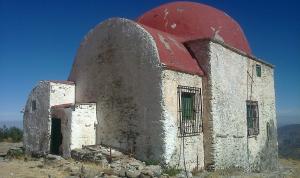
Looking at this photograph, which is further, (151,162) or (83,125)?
(83,125)

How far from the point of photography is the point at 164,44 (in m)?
A: 12.9

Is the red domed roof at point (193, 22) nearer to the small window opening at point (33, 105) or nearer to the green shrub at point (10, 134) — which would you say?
the small window opening at point (33, 105)

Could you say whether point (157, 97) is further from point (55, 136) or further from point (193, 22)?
point (193, 22)

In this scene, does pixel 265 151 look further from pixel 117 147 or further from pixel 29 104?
pixel 29 104

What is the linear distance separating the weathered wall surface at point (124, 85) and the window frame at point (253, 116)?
19.7 feet

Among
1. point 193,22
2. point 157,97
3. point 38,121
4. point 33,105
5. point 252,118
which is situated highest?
Result: point 193,22

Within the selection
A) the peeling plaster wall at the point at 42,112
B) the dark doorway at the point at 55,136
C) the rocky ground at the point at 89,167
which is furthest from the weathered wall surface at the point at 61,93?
the rocky ground at the point at 89,167

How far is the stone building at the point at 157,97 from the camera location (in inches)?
474

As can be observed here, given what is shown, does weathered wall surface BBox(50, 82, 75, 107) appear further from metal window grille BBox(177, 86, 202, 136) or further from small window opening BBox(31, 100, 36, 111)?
metal window grille BBox(177, 86, 202, 136)

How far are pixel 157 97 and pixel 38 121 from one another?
5.48 m

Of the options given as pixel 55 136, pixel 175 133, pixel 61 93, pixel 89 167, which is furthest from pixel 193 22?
pixel 89 167

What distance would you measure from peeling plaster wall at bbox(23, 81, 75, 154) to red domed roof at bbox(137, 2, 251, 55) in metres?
4.83

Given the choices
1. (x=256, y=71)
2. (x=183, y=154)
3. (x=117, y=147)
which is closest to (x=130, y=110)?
(x=117, y=147)

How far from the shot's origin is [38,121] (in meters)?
14.4
